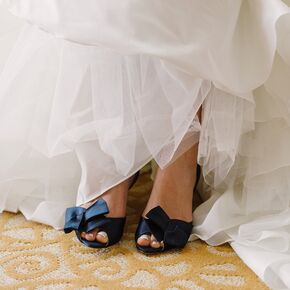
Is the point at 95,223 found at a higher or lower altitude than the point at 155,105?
lower

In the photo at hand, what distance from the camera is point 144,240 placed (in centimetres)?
104

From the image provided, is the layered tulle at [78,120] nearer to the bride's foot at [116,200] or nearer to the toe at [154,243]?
the bride's foot at [116,200]

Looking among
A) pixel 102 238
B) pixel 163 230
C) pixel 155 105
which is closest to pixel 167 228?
pixel 163 230

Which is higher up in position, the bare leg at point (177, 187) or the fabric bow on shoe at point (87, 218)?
the bare leg at point (177, 187)

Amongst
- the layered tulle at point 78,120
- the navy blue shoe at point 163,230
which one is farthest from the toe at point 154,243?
the layered tulle at point 78,120

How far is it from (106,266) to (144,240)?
85 mm

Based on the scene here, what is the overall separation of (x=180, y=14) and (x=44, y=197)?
484 millimetres

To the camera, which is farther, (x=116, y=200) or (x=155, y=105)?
(x=116, y=200)

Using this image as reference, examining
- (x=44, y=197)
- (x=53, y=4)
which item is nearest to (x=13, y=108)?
(x=44, y=197)

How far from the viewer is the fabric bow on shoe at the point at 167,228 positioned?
1.04 meters

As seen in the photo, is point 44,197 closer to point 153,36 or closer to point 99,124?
point 99,124

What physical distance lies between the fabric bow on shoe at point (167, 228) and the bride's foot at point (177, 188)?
16 mm

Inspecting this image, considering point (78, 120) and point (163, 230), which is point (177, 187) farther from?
point (78, 120)

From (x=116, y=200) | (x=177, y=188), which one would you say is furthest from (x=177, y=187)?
(x=116, y=200)
